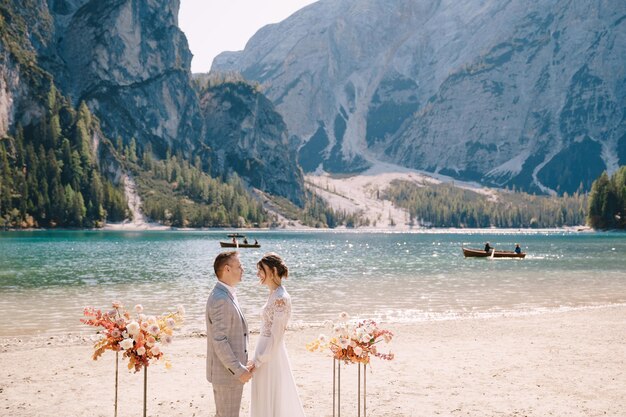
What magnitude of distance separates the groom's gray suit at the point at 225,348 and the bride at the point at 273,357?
1.44 feet

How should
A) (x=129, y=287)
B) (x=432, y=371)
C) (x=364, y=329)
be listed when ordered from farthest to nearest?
(x=129, y=287), (x=432, y=371), (x=364, y=329)

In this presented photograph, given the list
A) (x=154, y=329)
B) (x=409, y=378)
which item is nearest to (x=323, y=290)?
(x=409, y=378)

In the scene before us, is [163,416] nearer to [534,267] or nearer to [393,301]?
[393,301]

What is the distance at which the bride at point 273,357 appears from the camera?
38.4ft

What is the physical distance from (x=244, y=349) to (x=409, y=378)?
34.2 ft

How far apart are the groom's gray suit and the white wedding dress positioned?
0.44m

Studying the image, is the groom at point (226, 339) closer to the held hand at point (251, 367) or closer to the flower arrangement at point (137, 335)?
the held hand at point (251, 367)

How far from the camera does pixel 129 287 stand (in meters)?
53.3

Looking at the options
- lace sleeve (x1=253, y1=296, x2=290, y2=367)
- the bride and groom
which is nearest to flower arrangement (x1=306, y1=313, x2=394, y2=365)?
the bride and groom

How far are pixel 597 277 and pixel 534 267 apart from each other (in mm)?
17204

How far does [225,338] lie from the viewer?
11.3 m

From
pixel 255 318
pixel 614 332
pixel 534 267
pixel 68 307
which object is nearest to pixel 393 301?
pixel 255 318

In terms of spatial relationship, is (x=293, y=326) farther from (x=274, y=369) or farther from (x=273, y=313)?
(x=273, y=313)

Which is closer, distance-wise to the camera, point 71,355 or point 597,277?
point 71,355
